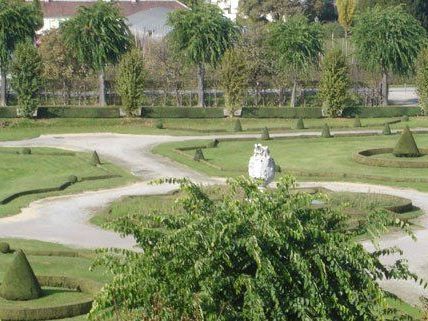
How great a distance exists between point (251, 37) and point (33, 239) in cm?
6319

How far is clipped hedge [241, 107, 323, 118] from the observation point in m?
81.9

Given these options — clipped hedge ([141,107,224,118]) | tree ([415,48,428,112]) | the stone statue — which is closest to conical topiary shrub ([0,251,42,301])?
the stone statue

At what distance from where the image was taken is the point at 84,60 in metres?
84.9

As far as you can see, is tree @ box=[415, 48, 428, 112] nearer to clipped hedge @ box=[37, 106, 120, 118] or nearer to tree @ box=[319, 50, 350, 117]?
tree @ box=[319, 50, 350, 117]

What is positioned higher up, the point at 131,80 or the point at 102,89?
the point at 131,80

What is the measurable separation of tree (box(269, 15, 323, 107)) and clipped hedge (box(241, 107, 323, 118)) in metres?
6.35

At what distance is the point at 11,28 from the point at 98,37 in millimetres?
7024

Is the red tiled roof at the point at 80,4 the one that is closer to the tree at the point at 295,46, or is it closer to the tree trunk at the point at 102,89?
the tree at the point at 295,46

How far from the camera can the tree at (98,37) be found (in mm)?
84125

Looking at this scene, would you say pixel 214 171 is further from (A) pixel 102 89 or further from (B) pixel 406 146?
(A) pixel 102 89

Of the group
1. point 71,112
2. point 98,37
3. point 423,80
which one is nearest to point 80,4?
point 98,37

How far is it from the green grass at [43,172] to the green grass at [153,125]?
1126 centimetres

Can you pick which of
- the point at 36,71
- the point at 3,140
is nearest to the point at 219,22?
the point at 36,71

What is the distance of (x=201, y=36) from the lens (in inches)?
3410
